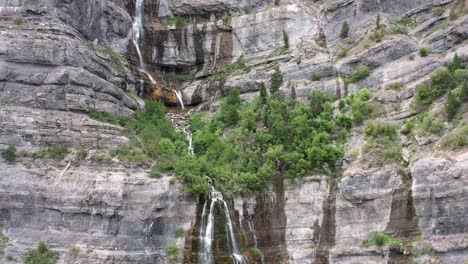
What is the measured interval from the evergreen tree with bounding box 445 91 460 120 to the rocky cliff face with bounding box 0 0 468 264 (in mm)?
1226

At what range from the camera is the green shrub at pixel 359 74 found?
40531mm

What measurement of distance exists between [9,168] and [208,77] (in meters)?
22.0

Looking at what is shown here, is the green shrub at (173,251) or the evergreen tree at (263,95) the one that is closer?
the green shrub at (173,251)

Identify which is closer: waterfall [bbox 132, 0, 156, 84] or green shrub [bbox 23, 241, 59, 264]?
green shrub [bbox 23, 241, 59, 264]

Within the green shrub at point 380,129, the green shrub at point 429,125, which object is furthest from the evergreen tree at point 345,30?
the green shrub at point 429,125

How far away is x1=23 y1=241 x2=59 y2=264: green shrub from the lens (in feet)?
94.8

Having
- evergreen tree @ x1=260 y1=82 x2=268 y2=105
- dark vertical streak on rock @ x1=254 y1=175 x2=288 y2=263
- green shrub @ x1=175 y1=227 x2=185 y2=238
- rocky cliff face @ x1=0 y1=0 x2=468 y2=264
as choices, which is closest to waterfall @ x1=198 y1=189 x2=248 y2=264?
rocky cliff face @ x1=0 y1=0 x2=468 y2=264

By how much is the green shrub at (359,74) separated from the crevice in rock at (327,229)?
10.9m

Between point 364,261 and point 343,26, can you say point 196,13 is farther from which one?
point 364,261

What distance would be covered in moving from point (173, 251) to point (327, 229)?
978 cm

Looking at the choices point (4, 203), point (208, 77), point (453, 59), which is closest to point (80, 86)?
point (4, 203)

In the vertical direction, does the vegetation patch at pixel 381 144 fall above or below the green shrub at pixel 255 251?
above

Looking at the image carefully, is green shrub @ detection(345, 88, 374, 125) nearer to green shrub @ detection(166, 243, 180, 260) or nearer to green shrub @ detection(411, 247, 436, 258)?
green shrub @ detection(411, 247, 436, 258)

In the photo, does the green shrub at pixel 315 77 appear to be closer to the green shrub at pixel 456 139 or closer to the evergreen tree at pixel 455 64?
the evergreen tree at pixel 455 64
